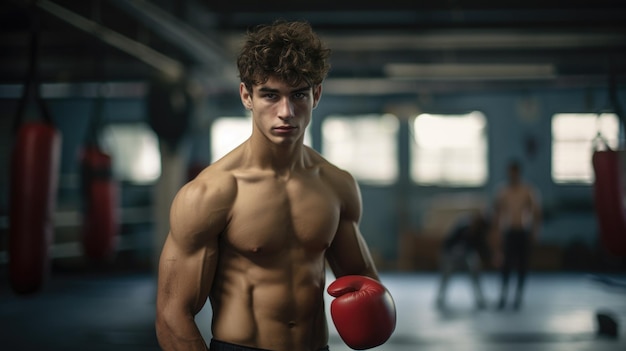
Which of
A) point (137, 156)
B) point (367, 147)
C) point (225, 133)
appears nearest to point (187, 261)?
point (367, 147)

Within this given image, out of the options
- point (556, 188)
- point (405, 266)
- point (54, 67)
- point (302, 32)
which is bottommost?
point (405, 266)

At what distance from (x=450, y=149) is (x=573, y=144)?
5.90 feet

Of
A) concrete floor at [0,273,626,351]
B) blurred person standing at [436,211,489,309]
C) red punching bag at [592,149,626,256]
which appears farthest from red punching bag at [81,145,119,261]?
red punching bag at [592,149,626,256]

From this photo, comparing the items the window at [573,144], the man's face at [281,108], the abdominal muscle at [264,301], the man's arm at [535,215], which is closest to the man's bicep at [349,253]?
the abdominal muscle at [264,301]

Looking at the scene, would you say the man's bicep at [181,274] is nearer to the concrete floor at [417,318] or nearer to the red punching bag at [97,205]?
the concrete floor at [417,318]

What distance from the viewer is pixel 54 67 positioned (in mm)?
9133

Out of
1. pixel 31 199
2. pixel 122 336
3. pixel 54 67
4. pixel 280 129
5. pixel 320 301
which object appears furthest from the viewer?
pixel 54 67

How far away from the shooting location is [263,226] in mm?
1563

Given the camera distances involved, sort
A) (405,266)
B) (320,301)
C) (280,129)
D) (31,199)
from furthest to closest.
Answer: (405,266), (31,199), (320,301), (280,129)

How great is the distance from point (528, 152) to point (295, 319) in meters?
9.90

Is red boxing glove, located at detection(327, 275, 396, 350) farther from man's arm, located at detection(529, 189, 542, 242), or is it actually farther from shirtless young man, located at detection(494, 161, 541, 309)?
man's arm, located at detection(529, 189, 542, 242)

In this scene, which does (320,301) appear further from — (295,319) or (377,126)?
(377,126)

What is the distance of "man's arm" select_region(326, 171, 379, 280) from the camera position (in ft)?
5.61

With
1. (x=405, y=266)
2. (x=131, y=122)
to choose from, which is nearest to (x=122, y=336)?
(x=405, y=266)
